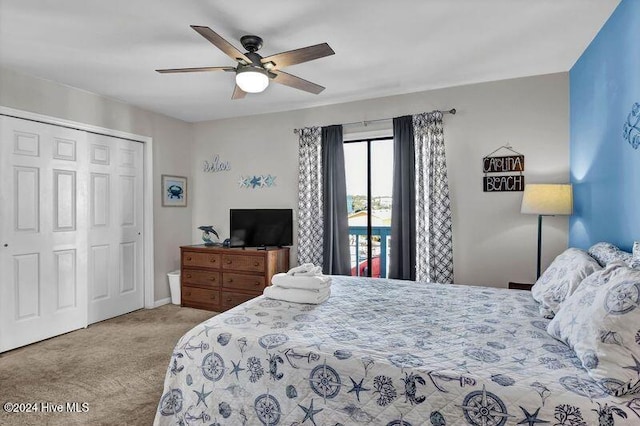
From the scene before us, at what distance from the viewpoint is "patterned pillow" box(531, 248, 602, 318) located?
1.86 metres

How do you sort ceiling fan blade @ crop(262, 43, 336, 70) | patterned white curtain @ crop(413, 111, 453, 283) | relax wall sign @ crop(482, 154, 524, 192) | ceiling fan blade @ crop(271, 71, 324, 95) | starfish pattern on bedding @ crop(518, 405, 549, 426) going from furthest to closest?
1. patterned white curtain @ crop(413, 111, 453, 283)
2. relax wall sign @ crop(482, 154, 524, 192)
3. ceiling fan blade @ crop(271, 71, 324, 95)
4. ceiling fan blade @ crop(262, 43, 336, 70)
5. starfish pattern on bedding @ crop(518, 405, 549, 426)

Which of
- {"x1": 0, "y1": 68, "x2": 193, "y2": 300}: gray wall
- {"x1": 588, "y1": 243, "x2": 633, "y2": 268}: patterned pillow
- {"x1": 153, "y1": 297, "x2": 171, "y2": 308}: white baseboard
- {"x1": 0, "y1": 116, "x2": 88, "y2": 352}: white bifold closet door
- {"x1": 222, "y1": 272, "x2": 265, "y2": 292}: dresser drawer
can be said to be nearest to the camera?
{"x1": 588, "y1": 243, "x2": 633, "y2": 268}: patterned pillow

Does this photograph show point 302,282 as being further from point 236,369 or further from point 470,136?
point 470,136

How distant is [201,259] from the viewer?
4324 mm

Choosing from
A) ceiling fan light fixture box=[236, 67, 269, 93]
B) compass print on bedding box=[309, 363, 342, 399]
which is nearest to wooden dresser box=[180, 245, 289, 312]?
ceiling fan light fixture box=[236, 67, 269, 93]

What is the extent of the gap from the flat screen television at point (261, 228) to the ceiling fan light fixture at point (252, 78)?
2.03m

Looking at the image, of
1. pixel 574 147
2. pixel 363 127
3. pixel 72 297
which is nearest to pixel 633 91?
pixel 574 147

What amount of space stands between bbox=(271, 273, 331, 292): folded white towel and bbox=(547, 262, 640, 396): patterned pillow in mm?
1285

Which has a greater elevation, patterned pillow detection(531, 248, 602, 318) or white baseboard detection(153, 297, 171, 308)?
patterned pillow detection(531, 248, 602, 318)

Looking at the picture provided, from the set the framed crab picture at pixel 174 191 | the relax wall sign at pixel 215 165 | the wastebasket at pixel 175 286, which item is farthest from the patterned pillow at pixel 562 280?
the framed crab picture at pixel 174 191

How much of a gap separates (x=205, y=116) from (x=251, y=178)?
3.53 feet

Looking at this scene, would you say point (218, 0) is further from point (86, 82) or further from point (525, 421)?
point (525, 421)

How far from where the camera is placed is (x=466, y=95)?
11.6 feet

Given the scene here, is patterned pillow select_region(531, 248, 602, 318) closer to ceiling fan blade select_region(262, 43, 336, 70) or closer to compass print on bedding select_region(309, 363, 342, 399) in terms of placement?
compass print on bedding select_region(309, 363, 342, 399)
